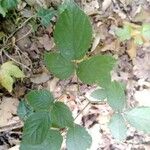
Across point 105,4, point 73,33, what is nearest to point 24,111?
point 73,33

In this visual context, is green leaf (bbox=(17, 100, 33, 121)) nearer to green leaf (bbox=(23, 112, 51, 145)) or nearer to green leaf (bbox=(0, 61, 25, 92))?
green leaf (bbox=(0, 61, 25, 92))

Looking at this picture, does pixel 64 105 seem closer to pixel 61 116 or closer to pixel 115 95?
pixel 61 116

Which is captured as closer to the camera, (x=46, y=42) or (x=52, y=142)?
(x=52, y=142)

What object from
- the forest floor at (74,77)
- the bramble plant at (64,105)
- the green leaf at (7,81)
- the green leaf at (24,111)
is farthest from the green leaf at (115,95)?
the green leaf at (7,81)

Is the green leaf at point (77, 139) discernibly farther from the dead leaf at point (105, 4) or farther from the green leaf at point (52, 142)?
the dead leaf at point (105, 4)

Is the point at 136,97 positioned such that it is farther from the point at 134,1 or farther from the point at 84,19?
the point at 84,19
